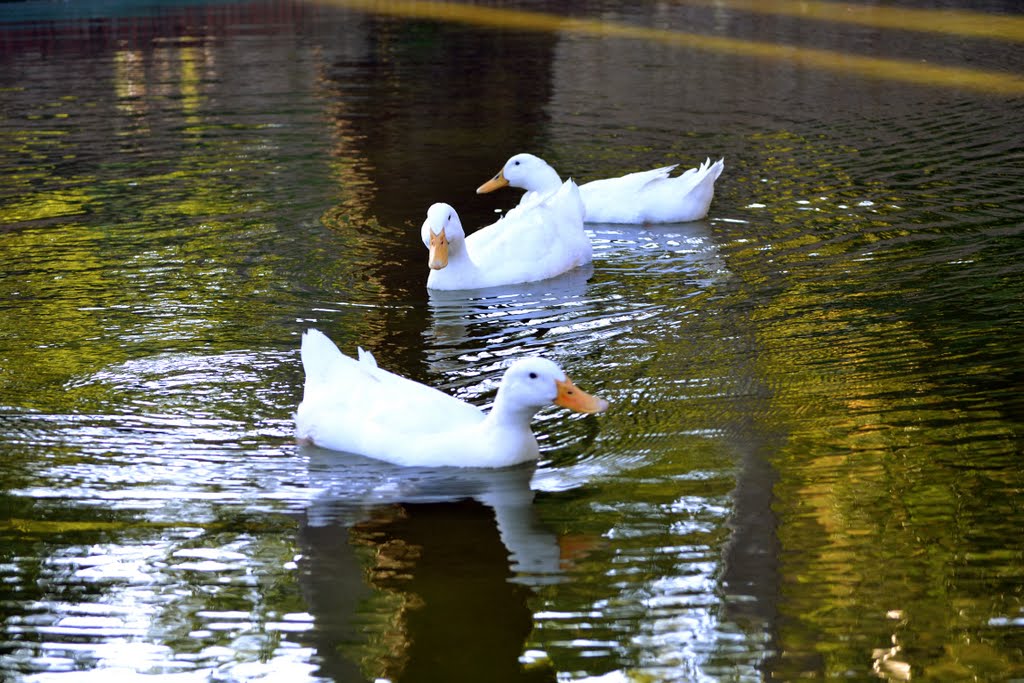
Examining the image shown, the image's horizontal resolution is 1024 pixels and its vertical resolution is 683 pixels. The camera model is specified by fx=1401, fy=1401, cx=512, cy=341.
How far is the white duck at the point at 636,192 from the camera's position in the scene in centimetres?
1018

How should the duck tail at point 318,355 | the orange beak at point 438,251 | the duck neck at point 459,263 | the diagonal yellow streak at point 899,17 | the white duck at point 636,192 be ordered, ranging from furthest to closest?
the diagonal yellow streak at point 899,17 → the white duck at point 636,192 → the duck neck at point 459,263 → the orange beak at point 438,251 → the duck tail at point 318,355

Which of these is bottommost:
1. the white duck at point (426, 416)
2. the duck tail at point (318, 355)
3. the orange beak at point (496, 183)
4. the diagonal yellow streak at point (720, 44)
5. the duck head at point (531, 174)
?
the white duck at point (426, 416)

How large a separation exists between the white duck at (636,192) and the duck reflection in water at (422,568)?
4.64 meters

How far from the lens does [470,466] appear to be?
5.84 meters

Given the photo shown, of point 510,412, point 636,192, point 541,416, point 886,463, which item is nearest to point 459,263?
point 636,192

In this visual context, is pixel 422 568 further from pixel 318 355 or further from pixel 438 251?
pixel 438 251

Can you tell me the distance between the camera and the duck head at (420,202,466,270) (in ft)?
27.5

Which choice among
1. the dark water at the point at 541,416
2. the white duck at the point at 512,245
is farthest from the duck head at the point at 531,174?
the white duck at the point at 512,245

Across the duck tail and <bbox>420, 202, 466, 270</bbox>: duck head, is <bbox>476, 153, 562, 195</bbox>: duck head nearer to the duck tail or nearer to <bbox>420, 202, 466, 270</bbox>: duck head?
<bbox>420, 202, 466, 270</bbox>: duck head

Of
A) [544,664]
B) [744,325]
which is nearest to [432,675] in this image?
[544,664]

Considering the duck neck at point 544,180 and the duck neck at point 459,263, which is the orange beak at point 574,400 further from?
the duck neck at point 544,180

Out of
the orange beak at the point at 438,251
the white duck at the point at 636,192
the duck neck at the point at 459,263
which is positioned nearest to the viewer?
the orange beak at the point at 438,251

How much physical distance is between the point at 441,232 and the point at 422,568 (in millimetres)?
3631

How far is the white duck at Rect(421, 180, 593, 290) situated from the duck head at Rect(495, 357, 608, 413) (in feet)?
8.94
